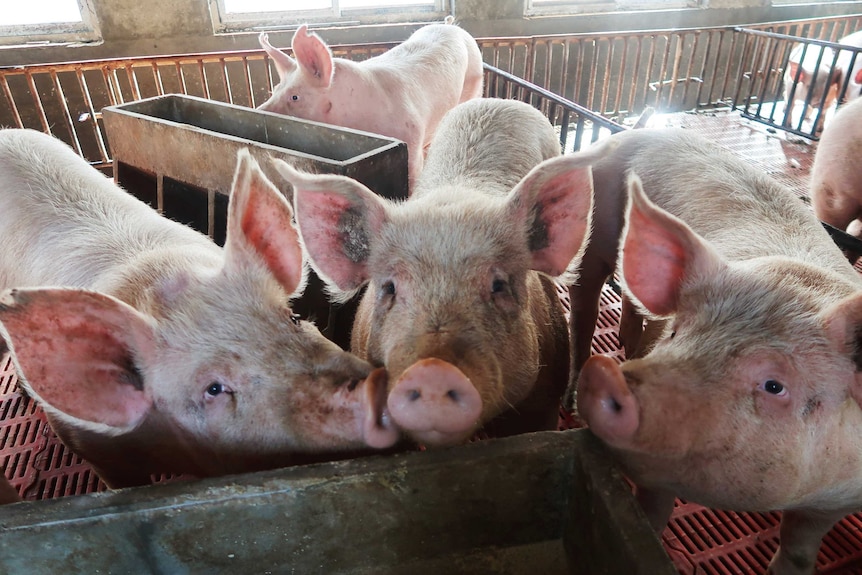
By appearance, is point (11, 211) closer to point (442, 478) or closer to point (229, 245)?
point (229, 245)

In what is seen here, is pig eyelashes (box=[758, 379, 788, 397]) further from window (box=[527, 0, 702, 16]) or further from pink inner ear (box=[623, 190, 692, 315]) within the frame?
window (box=[527, 0, 702, 16])

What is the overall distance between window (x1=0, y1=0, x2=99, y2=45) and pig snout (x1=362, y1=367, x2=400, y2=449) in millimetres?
8555

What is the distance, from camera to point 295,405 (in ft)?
5.59

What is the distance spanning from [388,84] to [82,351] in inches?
174

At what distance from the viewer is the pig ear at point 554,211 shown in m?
2.00

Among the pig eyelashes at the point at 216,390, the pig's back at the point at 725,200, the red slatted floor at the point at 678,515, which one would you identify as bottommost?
the red slatted floor at the point at 678,515

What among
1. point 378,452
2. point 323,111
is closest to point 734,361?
point 378,452

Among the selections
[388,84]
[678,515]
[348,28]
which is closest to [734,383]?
[678,515]

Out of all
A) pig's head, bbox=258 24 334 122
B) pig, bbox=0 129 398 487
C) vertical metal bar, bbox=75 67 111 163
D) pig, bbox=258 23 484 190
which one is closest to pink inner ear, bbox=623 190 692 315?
pig, bbox=0 129 398 487

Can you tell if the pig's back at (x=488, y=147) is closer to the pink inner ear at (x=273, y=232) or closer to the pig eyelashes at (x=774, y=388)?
the pink inner ear at (x=273, y=232)

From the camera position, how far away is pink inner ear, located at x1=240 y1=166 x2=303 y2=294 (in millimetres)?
1977

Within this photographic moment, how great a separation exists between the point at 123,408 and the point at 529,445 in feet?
4.03

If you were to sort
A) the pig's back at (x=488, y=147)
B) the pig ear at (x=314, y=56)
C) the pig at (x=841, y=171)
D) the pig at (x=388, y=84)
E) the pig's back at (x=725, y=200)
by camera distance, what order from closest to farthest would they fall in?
the pig's back at (x=725, y=200) < the pig's back at (x=488, y=147) < the pig at (x=841, y=171) < the pig ear at (x=314, y=56) < the pig at (x=388, y=84)

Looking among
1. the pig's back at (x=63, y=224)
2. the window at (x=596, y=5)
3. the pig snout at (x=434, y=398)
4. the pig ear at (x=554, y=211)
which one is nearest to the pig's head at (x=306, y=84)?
the pig's back at (x=63, y=224)
